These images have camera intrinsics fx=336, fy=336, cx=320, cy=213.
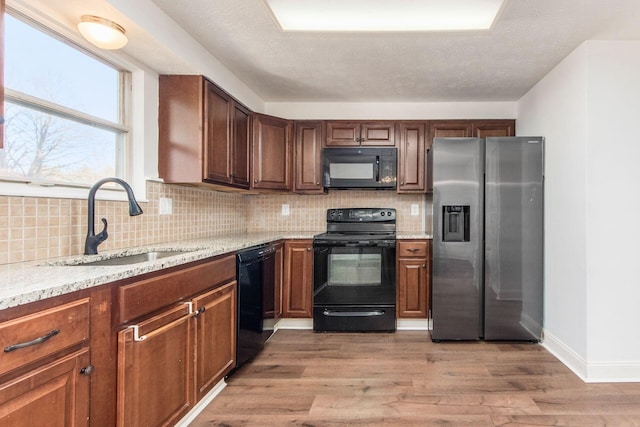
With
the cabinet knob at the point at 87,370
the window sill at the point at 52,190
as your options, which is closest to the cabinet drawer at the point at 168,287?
the cabinet knob at the point at 87,370

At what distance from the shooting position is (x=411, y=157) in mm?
3500

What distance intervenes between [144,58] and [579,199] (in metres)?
3.06

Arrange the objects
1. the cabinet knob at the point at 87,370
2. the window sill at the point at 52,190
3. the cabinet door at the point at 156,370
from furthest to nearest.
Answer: the window sill at the point at 52,190, the cabinet door at the point at 156,370, the cabinet knob at the point at 87,370

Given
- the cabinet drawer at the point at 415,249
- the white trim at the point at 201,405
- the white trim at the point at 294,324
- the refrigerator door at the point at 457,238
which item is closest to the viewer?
the white trim at the point at 201,405

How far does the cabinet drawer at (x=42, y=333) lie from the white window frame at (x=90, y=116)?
29.1 inches

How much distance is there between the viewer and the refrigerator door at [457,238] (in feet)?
9.55

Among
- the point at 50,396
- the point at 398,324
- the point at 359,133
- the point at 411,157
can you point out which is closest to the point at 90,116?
the point at 50,396

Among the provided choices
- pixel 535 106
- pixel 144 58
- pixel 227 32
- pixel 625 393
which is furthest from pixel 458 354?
pixel 144 58

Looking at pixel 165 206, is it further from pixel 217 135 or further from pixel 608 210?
pixel 608 210

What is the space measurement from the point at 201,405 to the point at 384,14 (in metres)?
2.58

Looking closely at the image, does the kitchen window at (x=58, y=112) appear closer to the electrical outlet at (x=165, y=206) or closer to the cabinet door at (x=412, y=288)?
the electrical outlet at (x=165, y=206)

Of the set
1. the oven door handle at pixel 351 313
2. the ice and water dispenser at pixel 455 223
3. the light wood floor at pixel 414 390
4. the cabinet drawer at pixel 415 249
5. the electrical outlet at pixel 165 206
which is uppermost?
the electrical outlet at pixel 165 206

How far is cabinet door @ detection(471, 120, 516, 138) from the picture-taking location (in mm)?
3467

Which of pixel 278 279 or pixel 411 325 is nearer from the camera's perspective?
pixel 278 279
